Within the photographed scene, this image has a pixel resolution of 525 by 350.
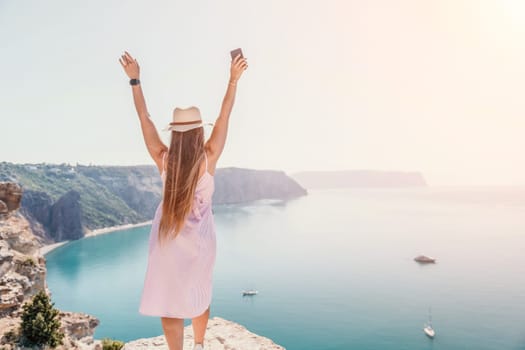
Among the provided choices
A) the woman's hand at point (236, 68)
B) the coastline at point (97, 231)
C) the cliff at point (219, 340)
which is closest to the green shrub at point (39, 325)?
the cliff at point (219, 340)

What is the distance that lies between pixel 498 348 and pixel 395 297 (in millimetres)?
13516

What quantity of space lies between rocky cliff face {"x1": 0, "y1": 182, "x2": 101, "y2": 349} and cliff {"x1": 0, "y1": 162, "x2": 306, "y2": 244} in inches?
3039

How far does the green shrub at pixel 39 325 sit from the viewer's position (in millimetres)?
8438

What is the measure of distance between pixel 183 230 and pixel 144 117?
868 millimetres

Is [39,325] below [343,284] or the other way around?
the other way around

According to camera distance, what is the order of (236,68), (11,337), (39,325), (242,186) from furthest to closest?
1. (242,186)
2. (39,325)
3. (11,337)
4. (236,68)

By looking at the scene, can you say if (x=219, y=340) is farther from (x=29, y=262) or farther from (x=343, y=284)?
→ (x=343, y=284)

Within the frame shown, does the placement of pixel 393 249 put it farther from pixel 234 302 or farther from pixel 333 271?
pixel 234 302

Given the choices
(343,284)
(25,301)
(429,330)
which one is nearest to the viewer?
(25,301)

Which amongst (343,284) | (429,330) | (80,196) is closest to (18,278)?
(429,330)

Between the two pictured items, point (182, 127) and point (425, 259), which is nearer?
point (182, 127)

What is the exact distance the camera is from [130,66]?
9.11 ft

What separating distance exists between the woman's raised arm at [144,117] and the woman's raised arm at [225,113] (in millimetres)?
350

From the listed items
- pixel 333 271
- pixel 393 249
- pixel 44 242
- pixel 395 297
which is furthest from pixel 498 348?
pixel 44 242
